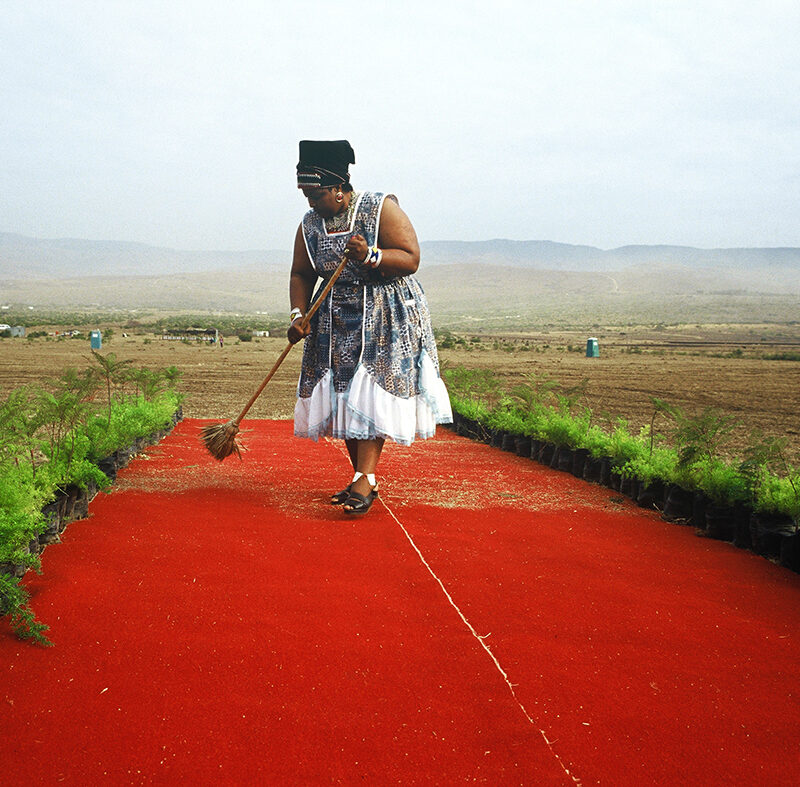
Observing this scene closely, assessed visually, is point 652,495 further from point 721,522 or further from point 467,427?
point 467,427

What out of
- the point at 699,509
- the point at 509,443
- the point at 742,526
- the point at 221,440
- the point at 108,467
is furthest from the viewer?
the point at 509,443

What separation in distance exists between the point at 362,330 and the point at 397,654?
229cm

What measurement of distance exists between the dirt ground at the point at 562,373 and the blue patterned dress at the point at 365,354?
10.1ft

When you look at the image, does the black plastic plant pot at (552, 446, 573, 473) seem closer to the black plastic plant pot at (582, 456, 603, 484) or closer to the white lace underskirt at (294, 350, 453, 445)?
the black plastic plant pot at (582, 456, 603, 484)

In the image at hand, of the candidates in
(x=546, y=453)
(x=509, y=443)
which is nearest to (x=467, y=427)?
(x=509, y=443)

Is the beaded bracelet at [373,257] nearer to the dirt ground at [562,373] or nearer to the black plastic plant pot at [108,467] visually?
the black plastic plant pot at [108,467]

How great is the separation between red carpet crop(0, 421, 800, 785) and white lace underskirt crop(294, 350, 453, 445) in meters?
0.46

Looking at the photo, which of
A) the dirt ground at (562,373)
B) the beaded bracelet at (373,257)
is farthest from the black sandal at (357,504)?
the dirt ground at (562,373)

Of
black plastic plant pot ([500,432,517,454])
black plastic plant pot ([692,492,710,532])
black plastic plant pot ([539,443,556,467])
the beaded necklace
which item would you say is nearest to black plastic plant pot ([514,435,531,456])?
black plastic plant pot ([500,432,517,454])

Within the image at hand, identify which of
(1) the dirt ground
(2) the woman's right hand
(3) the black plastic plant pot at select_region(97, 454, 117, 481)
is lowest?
(1) the dirt ground

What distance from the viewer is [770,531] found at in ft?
11.8

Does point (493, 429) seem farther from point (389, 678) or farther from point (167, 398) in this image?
point (389, 678)

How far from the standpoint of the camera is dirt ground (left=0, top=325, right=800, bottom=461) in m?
11.7

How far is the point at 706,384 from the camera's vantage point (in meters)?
16.8
